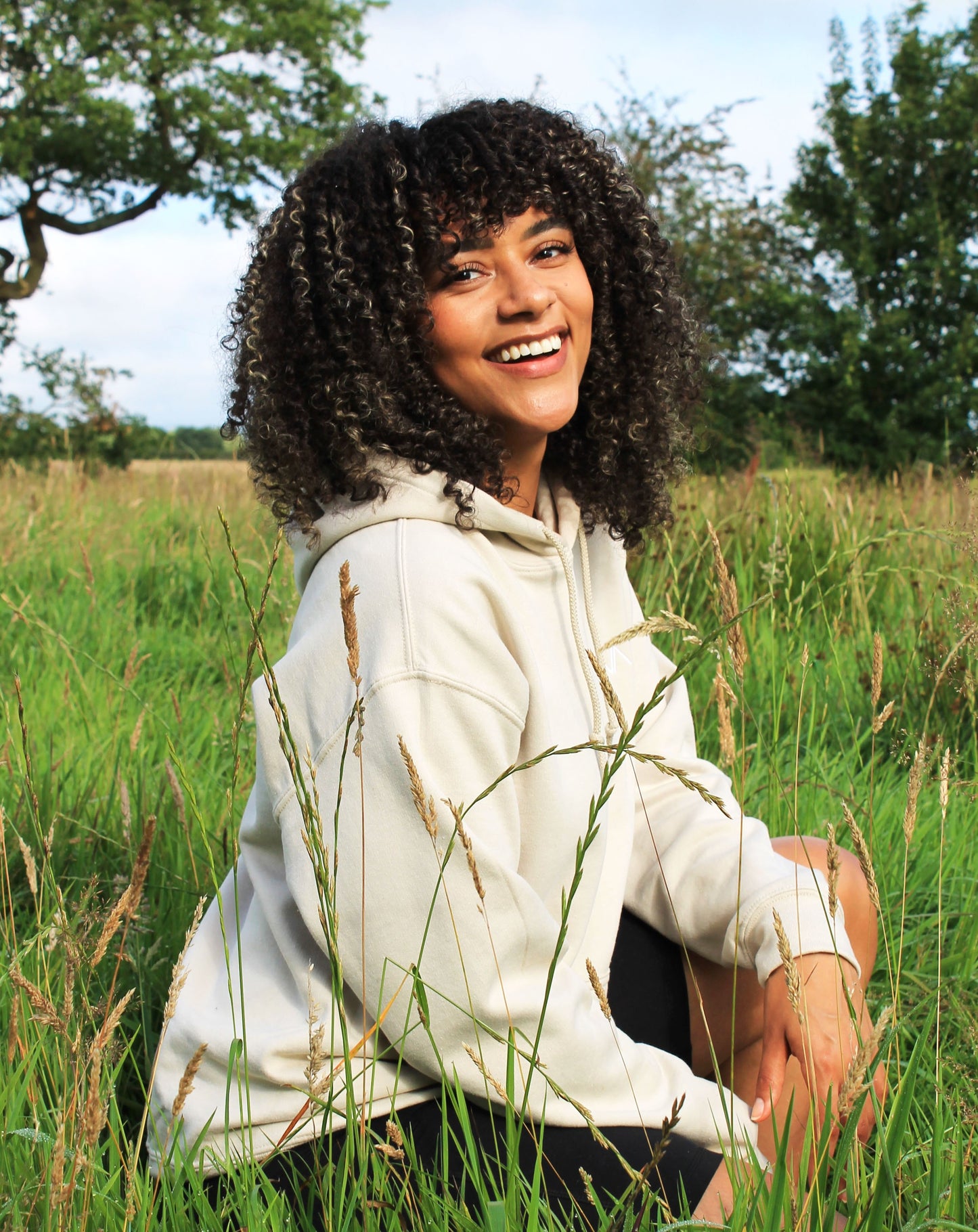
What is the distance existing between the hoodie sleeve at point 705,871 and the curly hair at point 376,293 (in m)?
0.44

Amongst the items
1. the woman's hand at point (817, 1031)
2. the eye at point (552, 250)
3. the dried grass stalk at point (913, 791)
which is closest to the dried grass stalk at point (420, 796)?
the dried grass stalk at point (913, 791)

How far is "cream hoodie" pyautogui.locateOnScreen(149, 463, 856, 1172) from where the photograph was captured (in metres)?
1.31

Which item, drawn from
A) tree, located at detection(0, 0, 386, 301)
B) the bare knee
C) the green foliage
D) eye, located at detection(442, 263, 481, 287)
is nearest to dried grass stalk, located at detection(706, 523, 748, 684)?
the bare knee

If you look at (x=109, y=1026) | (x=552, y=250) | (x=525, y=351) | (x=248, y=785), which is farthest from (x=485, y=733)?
(x=248, y=785)

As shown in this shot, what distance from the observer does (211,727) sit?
9.88ft

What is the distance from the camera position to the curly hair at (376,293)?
5.70ft

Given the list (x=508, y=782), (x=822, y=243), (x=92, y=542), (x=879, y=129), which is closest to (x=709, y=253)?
(x=822, y=243)

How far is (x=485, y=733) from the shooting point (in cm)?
139

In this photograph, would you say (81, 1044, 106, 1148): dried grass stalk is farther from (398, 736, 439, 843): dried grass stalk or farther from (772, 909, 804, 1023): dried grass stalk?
(772, 909, 804, 1023): dried grass stalk

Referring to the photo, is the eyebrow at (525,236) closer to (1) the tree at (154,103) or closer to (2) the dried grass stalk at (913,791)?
(2) the dried grass stalk at (913,791)

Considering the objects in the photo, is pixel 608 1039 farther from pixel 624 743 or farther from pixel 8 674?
pixel 8 674

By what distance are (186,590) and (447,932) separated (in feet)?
11.5

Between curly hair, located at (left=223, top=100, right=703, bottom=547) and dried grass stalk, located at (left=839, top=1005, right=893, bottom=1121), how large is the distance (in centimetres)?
98

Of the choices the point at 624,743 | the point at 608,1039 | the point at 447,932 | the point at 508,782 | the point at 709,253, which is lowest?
the point at 608,1039
